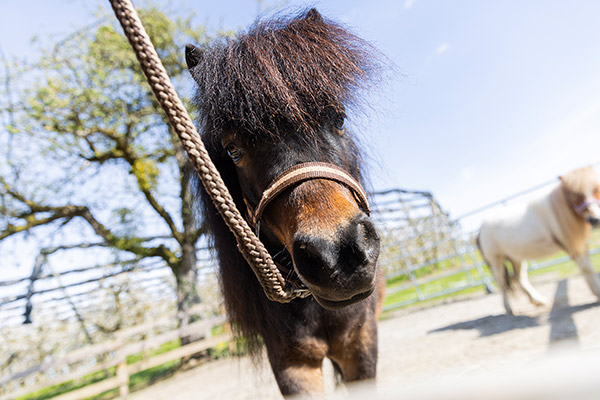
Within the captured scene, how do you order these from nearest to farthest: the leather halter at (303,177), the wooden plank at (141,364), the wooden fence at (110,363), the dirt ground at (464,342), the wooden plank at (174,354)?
1. the leather halter at (303,177)
2. the dirt ground at (464,342)
3. the wooden plank at (141,364)
4. the wooden fence at (110,363)
5. the wooden plank at (174,354)

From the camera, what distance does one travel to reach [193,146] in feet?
3.28

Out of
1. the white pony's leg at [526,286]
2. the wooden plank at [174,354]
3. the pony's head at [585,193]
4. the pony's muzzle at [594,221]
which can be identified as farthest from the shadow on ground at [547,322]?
the wooden plank at [174,354]

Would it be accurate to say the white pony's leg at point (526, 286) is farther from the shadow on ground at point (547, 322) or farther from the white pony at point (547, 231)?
the shadow on ground at point (547, 322)

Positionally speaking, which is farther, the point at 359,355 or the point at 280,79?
the point at 359,355

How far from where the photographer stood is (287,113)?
132 centimetres

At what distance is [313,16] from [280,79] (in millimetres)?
690

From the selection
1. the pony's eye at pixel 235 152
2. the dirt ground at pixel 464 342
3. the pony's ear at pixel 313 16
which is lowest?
the dirt ground at pixel 464 342

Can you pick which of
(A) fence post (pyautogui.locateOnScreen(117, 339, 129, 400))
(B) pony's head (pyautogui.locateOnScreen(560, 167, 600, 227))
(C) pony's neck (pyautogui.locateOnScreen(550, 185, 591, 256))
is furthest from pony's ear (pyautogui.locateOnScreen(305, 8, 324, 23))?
(A) fence post (pyautogui.locateOnScreen(117, 339, 129, 400))

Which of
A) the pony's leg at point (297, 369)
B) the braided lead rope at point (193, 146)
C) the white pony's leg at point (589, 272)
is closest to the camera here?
the braided lead rope at point (193, 146)

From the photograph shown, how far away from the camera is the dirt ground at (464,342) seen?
10.5 feet

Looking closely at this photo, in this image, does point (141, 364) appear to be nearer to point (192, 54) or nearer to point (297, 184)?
point (192, 54)

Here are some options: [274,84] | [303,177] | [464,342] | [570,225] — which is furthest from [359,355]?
[570,225]

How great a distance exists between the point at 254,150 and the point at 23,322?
12.8 meters

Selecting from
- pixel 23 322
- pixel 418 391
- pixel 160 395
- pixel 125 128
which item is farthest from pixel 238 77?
pixel 23 322
